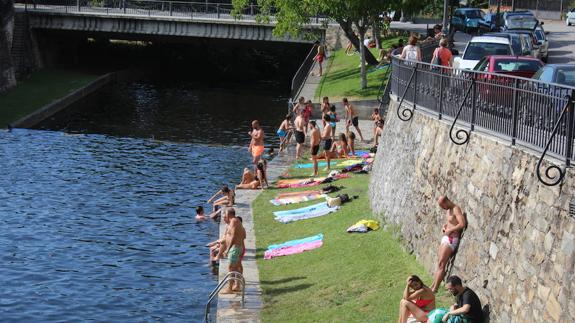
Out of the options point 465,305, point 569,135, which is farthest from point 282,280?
point 569,135

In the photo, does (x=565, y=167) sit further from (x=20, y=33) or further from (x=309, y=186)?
(x=20, y=33)

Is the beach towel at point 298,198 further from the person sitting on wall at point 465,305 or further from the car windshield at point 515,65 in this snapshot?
the person sitting on wall at point 465,305

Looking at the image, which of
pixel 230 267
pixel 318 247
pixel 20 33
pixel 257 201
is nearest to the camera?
pixel 230 267

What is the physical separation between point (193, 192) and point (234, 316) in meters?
14.8

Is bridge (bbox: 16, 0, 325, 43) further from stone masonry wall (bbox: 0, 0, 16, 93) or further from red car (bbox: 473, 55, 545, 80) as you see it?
red car (bbox: 473, 55, 545, 80)

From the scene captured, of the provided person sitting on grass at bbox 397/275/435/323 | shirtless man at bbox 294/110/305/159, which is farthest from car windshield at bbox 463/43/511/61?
person sitting on grass at bbox 397/275/435/323

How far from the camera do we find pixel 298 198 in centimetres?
2794

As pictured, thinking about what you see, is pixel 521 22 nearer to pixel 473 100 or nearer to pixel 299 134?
pixel 299 134

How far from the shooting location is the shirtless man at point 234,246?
19958mm

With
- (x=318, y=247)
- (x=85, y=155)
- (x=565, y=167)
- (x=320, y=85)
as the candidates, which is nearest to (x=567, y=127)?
(x=565, y=167)

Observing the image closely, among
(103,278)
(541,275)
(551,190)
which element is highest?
(551,190)

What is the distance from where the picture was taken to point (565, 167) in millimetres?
12938

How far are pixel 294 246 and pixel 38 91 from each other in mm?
36438

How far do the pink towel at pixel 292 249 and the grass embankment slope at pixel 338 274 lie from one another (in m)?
0.19
